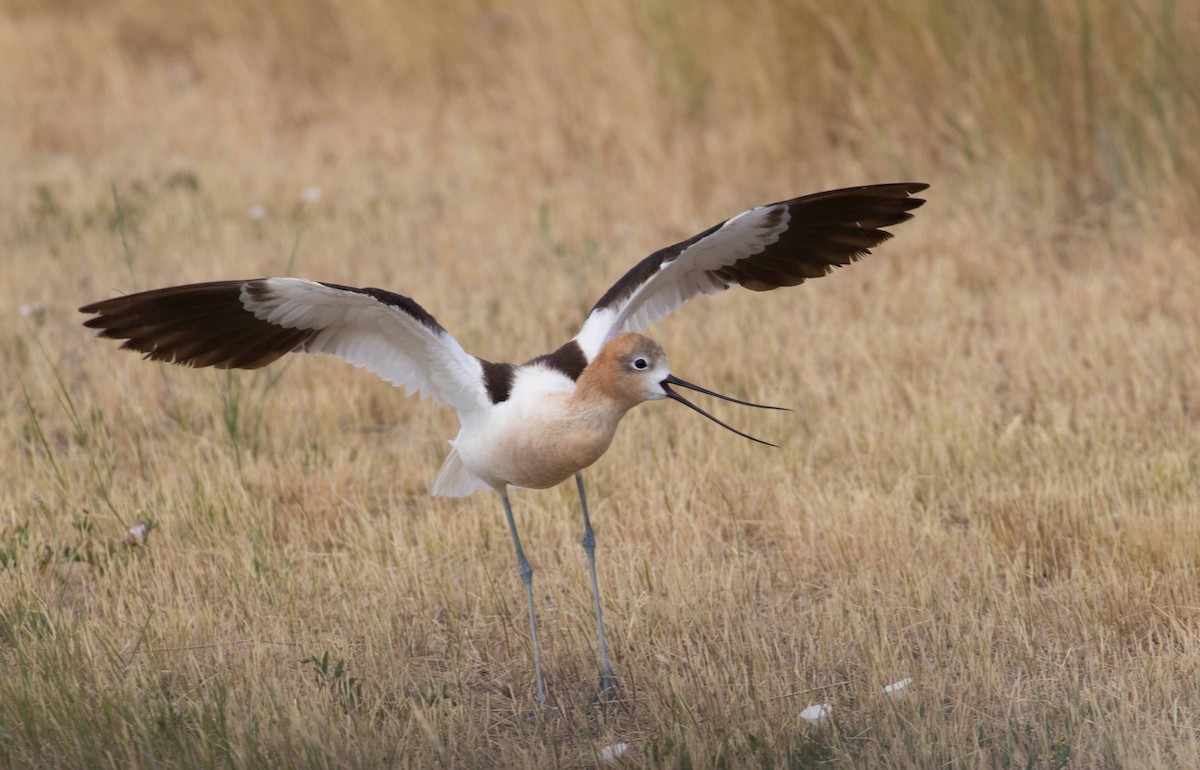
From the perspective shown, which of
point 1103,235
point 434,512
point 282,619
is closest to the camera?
point 282,619

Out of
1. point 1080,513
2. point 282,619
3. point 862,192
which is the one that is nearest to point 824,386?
point 1080,513

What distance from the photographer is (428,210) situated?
28.1 feet

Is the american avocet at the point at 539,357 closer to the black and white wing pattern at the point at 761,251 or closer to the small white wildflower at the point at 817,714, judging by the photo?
the black and white wing pattern at the point at 761,251

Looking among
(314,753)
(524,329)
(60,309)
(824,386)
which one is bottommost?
(314,753)

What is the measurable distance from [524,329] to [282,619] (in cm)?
267

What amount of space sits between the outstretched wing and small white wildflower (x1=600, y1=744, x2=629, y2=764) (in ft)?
3.45

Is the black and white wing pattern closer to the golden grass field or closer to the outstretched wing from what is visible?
the outstretched wing

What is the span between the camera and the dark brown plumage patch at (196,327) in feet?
11.2

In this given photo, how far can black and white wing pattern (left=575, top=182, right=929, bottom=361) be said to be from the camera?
12.8 ft

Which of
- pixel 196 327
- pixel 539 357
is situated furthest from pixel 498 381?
pixel 196 327

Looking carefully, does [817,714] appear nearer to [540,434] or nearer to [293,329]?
[540,434]

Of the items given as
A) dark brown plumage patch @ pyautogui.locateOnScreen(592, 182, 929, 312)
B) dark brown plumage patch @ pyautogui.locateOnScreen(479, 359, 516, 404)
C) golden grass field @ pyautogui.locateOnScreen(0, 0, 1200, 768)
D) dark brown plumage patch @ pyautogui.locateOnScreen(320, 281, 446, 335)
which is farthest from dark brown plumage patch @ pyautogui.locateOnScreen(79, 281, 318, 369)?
dark brown plumage patch @ pyautogui.locateOnScreen(592, 182, 929, 312)

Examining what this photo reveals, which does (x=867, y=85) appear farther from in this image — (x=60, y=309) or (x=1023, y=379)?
(x=60, y=309)

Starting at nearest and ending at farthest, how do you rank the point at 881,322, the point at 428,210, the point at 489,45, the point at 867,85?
the point at 881,322 < the point at 867,85 < the point at 428,210 < the point at 489,45
